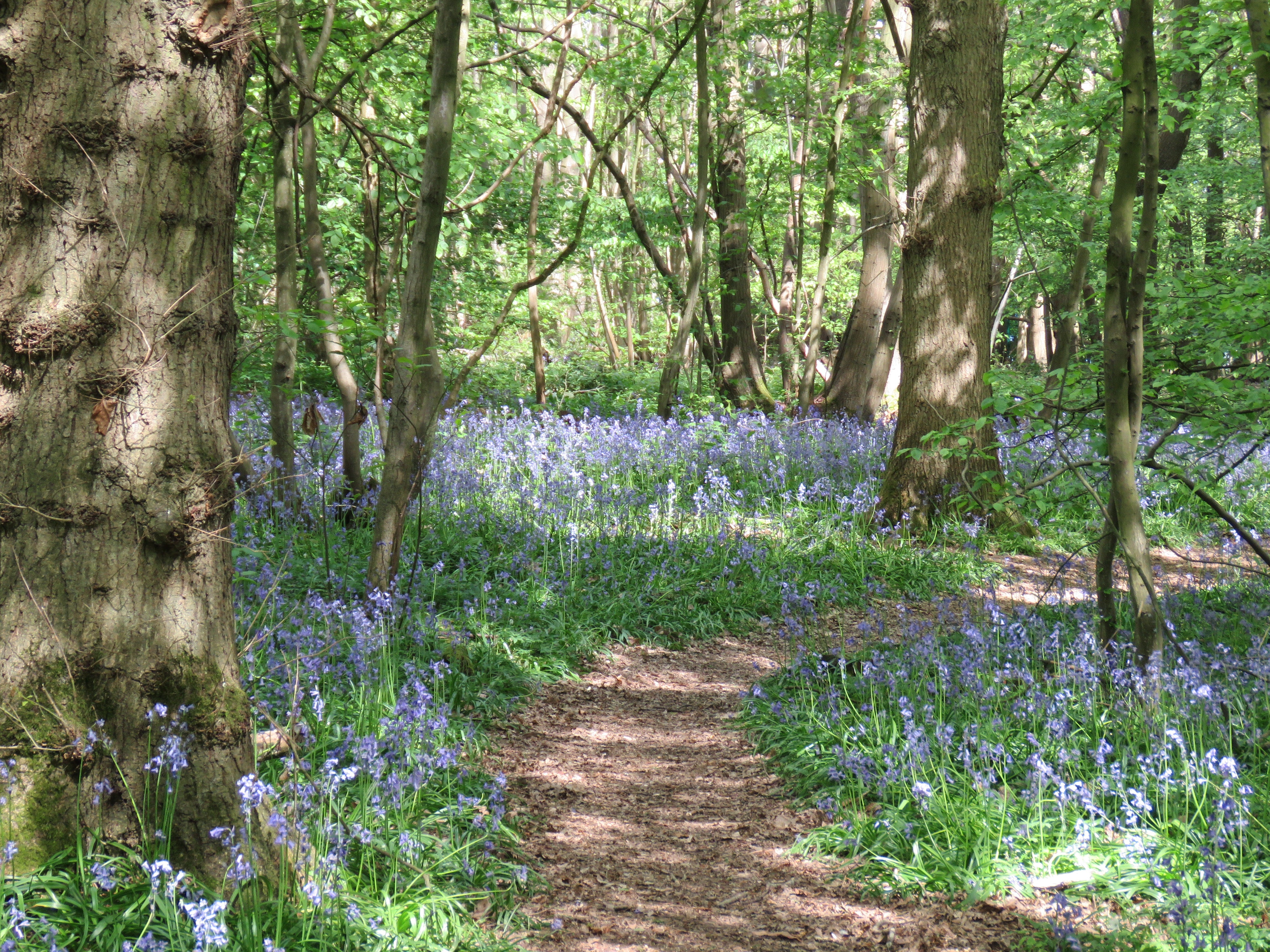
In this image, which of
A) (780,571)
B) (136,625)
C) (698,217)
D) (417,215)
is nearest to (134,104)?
(136,625)

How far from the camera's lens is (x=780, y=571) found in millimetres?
6883

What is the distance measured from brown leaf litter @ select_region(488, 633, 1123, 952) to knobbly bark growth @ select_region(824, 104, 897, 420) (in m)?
8.30

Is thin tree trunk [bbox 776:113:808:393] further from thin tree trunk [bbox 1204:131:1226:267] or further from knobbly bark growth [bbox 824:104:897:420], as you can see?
thin tree trunk [bbox 1204:131:1226:267]

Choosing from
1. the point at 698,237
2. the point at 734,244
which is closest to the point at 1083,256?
the point at 698,237

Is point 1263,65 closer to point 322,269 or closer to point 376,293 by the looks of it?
point 376,293

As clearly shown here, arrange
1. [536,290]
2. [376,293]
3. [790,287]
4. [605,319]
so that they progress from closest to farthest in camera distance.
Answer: [376,293]
[536,290]
[790,287]
[605,319]

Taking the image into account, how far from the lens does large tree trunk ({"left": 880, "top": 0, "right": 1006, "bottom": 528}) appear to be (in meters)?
7.31

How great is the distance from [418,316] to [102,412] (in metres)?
2.67

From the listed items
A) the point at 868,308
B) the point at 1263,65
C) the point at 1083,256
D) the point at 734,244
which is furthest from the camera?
the point at 734,244

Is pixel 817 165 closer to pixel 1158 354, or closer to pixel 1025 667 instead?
pixel 1158 354

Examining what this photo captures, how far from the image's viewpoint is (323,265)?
628 centimetres

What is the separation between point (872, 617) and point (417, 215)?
10.8 ft

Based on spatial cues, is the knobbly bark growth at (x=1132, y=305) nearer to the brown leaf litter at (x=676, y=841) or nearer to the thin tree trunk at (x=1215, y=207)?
the brown leaf litter at (x=676, y=841)

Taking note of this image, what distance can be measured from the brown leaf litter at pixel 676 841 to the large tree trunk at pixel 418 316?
4.08 feet
